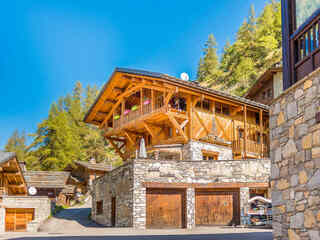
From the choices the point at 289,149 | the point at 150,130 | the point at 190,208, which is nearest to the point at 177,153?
the point at 150,130

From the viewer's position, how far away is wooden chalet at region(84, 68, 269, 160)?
2200 cm

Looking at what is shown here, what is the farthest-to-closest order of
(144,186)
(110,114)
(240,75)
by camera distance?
(240,75), (110,114), (144,186)

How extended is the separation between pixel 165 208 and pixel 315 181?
437 inches

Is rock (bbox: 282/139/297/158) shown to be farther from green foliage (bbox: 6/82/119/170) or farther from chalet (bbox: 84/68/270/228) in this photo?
green foliage (bbox: 6/82/119/170)

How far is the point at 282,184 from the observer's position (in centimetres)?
793

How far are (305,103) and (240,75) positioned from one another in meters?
43.1

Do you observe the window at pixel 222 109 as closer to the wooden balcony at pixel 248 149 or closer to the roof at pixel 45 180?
the wooden balcony at pixel 248 149

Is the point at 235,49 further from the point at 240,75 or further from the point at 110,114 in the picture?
the point at 110,114

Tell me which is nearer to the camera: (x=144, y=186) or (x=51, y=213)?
(x=144, y=186)

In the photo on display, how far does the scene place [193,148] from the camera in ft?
71.5

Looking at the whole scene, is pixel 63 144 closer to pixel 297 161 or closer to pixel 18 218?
pixel 18 218

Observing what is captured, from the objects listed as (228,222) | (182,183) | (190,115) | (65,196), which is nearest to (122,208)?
(182,183)

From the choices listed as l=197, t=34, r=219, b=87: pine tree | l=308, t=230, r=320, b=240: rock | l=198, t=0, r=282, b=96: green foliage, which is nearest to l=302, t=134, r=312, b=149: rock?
l=308, t=230, r=320, b=240: rock

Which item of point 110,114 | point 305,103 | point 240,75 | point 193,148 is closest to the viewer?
point 305,103
